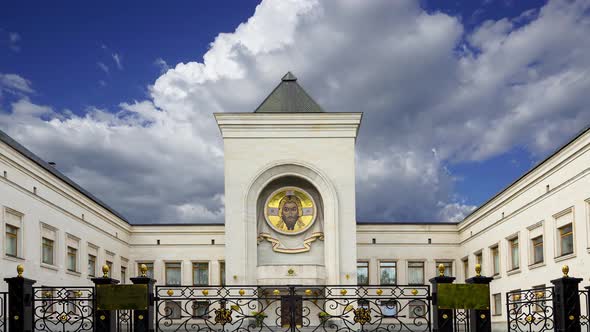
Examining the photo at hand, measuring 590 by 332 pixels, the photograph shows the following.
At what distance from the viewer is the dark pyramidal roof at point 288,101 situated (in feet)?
113

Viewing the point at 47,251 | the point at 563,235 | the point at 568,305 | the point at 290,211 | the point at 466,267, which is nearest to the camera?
the point at 568,305

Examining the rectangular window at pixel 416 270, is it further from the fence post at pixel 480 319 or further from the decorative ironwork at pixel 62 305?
the fence post at pixel 480 319

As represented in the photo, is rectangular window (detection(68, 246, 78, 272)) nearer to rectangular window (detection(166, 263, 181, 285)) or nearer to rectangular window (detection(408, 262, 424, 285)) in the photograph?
rectangular window (detection(166, 263, 181, 285))

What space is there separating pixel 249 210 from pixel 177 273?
8143mm

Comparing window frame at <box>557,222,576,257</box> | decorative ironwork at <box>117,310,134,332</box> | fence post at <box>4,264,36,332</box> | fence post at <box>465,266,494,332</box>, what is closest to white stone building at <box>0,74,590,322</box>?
window frame at <box>557,222,576,257</box>

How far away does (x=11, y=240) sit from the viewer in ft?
77.7

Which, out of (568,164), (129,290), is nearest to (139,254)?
(568,164)

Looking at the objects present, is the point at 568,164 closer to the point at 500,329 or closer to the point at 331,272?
the point at 500,329

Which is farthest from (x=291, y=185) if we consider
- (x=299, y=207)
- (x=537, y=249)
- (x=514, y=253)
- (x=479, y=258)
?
(x=537, y=249)

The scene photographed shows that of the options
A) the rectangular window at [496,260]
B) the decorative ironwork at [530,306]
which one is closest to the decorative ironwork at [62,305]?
the decorative ironwork at [530,306]

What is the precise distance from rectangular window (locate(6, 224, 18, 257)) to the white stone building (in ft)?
0.18

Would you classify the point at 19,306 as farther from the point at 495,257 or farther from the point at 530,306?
the point at 495,257

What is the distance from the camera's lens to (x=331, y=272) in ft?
103

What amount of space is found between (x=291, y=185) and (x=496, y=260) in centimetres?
952
